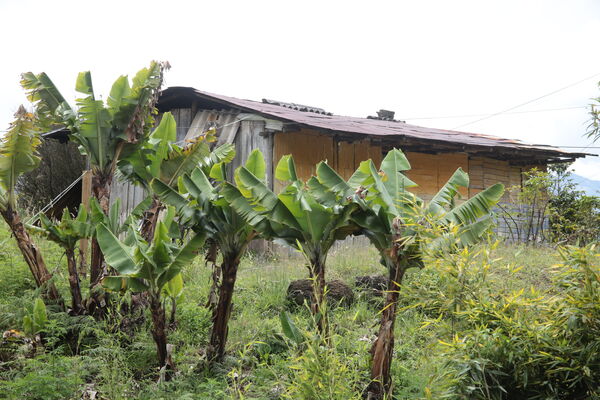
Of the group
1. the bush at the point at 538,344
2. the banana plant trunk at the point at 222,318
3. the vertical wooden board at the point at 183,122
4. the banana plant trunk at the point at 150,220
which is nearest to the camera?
the bush at the point at 538,344

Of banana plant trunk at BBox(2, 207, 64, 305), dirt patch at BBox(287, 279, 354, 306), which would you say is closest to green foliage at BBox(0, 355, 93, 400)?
banana plant trunk at BBox(2, 207, 64, 305)

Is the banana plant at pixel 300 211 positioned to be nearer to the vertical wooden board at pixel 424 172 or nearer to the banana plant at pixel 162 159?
the banana plant at pixel 162 159

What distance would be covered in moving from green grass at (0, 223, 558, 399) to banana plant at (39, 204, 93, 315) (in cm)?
33

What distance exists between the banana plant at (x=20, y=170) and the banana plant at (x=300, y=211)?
2801 mm

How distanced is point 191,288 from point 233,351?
2.32 m

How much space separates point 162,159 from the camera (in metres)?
7.23

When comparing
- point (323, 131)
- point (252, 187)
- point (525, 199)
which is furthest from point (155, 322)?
point (525, 199)

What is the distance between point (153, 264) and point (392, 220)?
87.1 inches

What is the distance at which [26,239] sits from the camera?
6.77 metres

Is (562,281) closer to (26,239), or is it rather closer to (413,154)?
(26,239)

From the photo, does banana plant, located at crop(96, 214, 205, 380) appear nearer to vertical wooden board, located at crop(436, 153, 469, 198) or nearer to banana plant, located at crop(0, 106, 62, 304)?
banana plant, located at crop(0, 106, 62, 304)

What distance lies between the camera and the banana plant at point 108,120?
7074mm

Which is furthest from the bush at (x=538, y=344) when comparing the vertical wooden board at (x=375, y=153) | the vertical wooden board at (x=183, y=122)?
the vertical wooden board at (x=183, y=122)

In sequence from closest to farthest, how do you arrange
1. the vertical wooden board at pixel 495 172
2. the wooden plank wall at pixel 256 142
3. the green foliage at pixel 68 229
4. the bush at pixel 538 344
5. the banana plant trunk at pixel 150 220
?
the bush at pixel 538 344 → the green foliage at pixel 68 229 → the banana plant trunk at pixel 150 220 → the wooden plank wall at pixel 256 142 → the vertical wooden board at pixel 495 172
